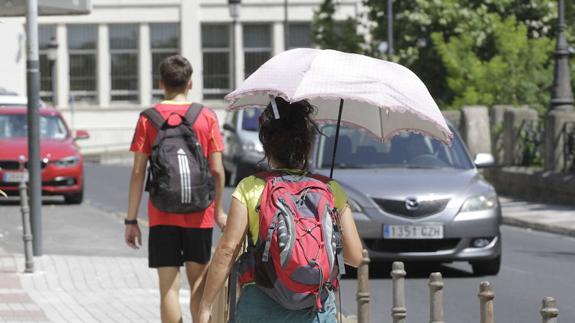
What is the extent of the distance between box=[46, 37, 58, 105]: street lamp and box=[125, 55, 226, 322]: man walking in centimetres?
4703

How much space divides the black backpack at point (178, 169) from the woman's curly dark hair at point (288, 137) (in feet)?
9.50

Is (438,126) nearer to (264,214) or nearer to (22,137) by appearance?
(264,214)

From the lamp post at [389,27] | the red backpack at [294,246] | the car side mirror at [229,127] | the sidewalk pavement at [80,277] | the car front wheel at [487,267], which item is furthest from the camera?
the lamp post at [389,27]

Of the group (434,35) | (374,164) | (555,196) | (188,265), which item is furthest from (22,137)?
(188,265)

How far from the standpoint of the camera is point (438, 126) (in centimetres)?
625

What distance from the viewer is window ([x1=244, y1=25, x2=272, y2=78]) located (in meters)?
65.0

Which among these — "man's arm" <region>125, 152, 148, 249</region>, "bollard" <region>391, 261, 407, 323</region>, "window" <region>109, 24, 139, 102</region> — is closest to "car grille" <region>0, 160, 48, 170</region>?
"man's arm" <region>125, 152, 148, 249</region>

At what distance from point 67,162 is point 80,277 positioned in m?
11.4

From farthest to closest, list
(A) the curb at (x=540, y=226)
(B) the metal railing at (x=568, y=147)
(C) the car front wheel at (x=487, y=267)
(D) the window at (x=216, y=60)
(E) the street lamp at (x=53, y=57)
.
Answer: (D) the window at (x=216, y=60) → (E) the street lamp at (x=53, y=57) → (B) the metal railing at (x=568, y=147) → (A) the curb at (x=540, y=226) → (C) the car front wheel at (x=487, y=267)

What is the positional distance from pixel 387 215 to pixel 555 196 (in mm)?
11779

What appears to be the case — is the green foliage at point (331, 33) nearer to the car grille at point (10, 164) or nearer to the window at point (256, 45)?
the car grille at point (10, 164)

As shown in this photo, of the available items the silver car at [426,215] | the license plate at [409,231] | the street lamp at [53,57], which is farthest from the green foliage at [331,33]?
the license plate at [409,231]

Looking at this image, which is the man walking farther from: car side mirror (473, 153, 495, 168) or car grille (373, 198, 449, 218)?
car side mirror (473, 153, 495, 168)

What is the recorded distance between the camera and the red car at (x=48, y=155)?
2436 centimetres
